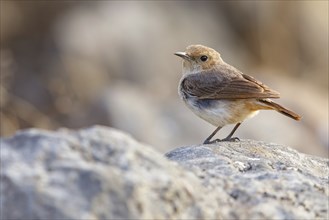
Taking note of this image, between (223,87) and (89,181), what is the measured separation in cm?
435

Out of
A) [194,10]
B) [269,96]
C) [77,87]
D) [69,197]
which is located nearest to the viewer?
[69,197]

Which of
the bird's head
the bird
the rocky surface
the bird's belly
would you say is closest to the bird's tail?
the bird

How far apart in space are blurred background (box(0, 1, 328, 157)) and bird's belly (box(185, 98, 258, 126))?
16.2ft

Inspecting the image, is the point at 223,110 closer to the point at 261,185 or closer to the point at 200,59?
the point at 200,59

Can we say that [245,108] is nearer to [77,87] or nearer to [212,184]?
[212,184]

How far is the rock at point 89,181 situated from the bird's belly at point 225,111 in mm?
3625

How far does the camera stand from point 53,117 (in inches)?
604

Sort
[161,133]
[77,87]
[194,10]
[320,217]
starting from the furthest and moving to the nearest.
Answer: [194,10]
[77,87]
[161,133]
[320,217]

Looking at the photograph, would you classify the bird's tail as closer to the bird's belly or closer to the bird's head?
the bird's belly

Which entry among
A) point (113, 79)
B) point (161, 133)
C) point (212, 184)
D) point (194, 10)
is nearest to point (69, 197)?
point (212, 184)

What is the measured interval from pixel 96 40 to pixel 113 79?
2.85 ft

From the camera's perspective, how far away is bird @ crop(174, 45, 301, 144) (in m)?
8.51

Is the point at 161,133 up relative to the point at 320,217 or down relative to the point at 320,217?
down

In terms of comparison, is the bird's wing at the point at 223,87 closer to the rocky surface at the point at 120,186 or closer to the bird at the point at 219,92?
the bird at the point at 219,92
